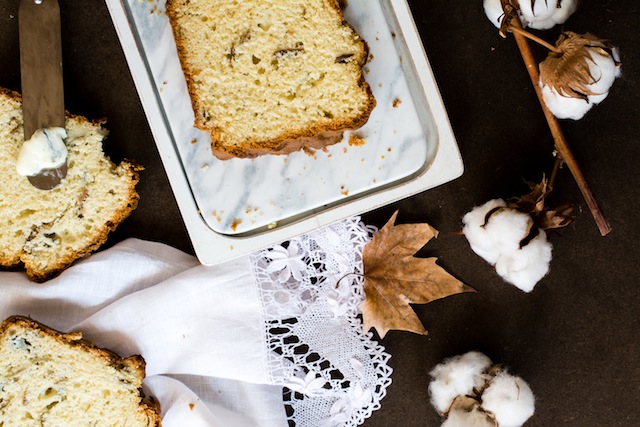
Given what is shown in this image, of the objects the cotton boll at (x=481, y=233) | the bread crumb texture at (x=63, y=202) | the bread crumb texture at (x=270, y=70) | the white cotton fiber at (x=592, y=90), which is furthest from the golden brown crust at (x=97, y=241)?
the white cotton fiber at (x=592, y=90)

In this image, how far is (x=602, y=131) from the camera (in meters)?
1.89

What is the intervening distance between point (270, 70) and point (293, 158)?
259mm

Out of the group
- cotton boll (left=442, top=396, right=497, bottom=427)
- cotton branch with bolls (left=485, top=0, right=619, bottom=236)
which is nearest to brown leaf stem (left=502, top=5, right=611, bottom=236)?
cotton branch with bolls (left=485, top=0, right=619, bottom=236)

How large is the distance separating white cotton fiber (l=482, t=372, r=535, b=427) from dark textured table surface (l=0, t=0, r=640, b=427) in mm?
103

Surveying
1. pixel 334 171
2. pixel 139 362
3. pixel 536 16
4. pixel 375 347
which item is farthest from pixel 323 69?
pixel 139 362

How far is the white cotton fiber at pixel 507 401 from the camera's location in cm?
185

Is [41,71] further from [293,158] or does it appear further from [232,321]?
[232,321]

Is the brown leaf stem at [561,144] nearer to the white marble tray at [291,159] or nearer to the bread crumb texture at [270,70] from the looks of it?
the white marble tray at [291,159]

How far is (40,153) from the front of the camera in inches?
68.2

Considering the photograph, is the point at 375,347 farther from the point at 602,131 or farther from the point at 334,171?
the point at 602,131

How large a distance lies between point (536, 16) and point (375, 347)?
1107 millimetres

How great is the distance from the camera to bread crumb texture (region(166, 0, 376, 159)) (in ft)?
5.44

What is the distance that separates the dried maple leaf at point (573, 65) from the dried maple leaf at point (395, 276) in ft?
1.80

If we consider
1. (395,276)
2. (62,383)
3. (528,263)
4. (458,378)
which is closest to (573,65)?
(528,263)
